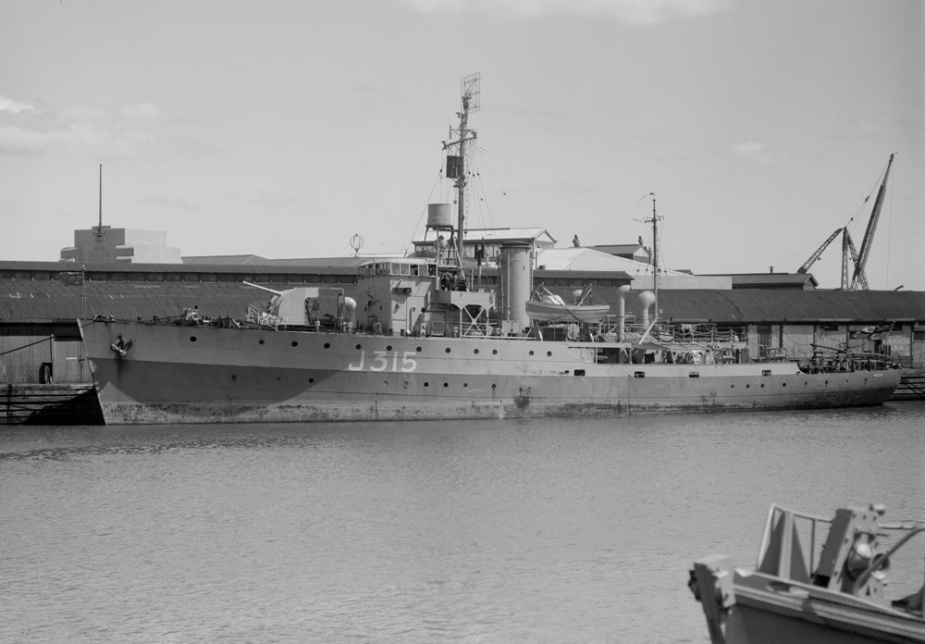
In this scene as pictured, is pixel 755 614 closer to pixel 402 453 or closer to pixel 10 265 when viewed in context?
pixel 402 453

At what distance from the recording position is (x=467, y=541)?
54.0 ft

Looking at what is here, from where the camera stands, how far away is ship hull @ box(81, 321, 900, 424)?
102ft

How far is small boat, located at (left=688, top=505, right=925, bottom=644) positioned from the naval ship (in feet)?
76.8

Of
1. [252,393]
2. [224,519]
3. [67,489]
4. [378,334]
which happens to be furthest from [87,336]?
[224,519]

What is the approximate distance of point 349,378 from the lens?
32.3 m

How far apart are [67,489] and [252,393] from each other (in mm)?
11173

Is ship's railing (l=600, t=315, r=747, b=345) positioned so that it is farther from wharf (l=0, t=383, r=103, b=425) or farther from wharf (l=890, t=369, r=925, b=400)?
wharf (l=0, t=383, r=103, b=425)

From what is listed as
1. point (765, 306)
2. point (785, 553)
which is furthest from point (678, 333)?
point (785, 553)

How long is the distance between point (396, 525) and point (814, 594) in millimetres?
9851

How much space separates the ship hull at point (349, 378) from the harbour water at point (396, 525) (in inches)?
67.6

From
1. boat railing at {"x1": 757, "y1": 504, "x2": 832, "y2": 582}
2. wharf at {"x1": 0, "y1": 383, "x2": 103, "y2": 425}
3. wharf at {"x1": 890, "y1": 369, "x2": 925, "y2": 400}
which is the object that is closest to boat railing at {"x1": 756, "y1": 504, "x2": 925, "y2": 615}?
boat railing at {"x1": 757, "y1": 504, "x2": 832, "y2": 582}

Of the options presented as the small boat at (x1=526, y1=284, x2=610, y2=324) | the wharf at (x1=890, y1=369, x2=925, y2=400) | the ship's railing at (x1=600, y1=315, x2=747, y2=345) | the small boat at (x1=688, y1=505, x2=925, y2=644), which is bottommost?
the small boat at (x1=688, y1=505, x2=925, y2=644)

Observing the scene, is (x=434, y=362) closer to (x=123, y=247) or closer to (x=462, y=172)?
(x=462, y=172)

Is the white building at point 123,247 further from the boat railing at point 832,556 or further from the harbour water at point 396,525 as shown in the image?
the boat railing at point 832,556
